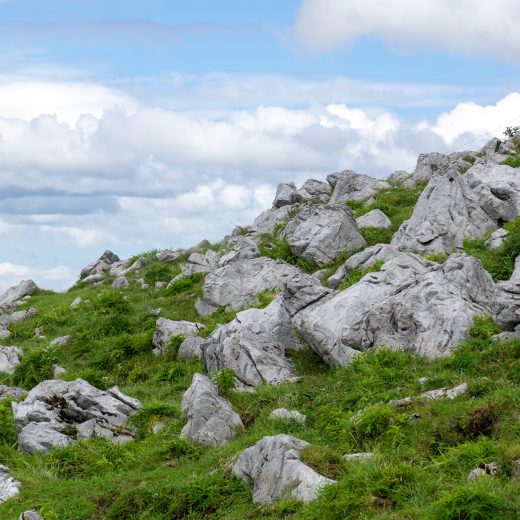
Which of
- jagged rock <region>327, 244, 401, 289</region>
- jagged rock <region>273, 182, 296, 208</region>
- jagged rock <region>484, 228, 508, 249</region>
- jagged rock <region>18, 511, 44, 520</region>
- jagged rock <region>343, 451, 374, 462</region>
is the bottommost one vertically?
jagged rock <region>18, 511, 44, 520</region>

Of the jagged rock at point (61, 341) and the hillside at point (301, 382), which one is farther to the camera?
the jagged rock at point (61, 341)

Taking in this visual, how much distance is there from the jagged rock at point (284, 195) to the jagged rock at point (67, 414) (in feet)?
87.7

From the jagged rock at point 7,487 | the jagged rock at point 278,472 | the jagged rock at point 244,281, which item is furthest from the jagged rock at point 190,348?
the jagged rock at point 278,472

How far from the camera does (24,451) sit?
19.6 meters

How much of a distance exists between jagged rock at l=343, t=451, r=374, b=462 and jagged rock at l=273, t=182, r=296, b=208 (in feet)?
107

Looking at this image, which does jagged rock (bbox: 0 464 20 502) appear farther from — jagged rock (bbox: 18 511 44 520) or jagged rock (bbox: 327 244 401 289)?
jagged rock (bbox: 327 244 401 289)

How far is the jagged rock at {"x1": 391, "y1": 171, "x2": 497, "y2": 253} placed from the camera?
29648 mm

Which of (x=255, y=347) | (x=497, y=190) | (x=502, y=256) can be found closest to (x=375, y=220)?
(x=497, y=190)

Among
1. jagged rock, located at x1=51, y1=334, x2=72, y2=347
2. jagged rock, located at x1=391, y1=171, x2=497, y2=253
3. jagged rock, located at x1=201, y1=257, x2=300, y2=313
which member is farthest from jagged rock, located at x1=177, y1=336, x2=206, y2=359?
jagged rock, located at x1=391, y1=171, x2=497, y2=253

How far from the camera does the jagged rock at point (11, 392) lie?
2480 cm

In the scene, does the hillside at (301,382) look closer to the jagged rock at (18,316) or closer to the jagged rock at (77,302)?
the jagged rock at (18,316)

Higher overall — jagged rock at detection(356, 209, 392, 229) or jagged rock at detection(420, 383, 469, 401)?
jagged rock at detection(356, 209, 392, 229)

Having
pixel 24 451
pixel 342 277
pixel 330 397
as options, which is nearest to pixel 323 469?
pixel 330 397

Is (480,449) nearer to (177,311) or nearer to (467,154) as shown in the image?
(177,311)
